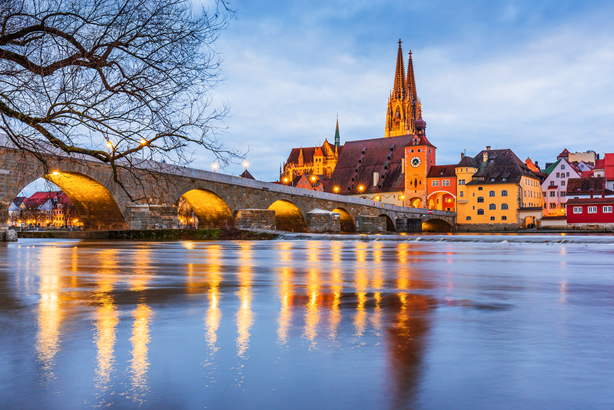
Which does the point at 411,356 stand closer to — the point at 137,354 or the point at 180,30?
the point at 137,354

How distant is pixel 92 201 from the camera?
1337 inches

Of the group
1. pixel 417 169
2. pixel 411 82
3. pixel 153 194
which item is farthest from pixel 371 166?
pixel 153 194

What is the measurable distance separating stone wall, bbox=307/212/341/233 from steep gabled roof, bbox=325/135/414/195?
171ft

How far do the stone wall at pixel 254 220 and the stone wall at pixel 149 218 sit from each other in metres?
5.66

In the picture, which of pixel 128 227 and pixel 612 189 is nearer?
pixel 128 227

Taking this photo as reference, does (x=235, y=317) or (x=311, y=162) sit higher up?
(x=311, y=162)

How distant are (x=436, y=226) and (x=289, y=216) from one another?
1621 inches

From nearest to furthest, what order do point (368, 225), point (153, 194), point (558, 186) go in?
1. point (153, 194)
2. point (368, 225)
3. point (558, 186)

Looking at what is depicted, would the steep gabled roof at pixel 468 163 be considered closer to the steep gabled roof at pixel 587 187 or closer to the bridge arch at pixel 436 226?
the bridge arch at pixel 436 226

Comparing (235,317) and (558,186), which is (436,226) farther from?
(235,317)

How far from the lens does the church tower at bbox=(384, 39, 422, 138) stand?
135125 millimetres

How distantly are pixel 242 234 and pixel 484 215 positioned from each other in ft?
203

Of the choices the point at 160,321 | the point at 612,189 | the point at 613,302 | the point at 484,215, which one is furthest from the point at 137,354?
the point at 612,189

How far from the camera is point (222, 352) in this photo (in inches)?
131
